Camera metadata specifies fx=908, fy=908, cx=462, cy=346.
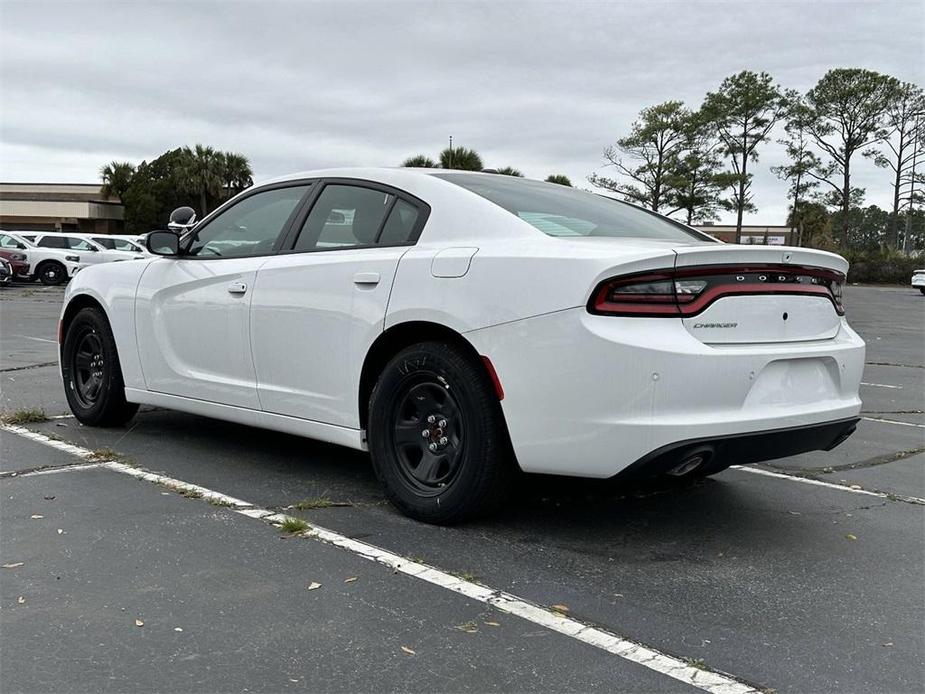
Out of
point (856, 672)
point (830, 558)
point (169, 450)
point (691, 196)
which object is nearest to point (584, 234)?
point (830, 558)

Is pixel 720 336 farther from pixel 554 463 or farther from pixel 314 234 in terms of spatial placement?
pixel 314 234

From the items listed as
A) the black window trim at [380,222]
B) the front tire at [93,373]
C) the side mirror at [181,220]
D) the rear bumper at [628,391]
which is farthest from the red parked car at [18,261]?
the rear bumper at [628,391]

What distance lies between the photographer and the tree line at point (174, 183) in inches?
2235

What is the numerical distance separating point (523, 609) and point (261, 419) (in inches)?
83.7

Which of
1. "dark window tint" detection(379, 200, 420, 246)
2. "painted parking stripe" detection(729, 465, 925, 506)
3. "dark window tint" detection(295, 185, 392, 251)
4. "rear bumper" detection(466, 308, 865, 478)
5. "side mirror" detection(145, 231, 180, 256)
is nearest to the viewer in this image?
"rear bumper" detection(466, 308, 865, 478)

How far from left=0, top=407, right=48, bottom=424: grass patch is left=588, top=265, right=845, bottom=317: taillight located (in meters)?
4.24

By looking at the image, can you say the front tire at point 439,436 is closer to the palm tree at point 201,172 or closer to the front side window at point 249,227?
the front side window at point 249,227

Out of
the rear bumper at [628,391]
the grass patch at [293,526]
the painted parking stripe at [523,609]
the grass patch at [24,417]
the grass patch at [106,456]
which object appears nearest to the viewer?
the painted parking stripe at [523,609]

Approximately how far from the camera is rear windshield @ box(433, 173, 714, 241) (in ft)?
13.2

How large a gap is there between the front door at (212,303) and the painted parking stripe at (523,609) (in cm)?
74

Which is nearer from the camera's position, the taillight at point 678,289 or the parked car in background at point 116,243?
the taillight at point 678,289

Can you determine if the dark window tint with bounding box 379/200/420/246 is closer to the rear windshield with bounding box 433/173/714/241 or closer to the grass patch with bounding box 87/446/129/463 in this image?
the rear windshield with bounding box 433/173/714/241

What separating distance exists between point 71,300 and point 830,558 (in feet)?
15.9

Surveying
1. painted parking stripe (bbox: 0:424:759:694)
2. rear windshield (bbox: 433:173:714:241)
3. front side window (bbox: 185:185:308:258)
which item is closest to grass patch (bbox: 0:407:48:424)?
front side window (bbox: 185:185:308:258)
